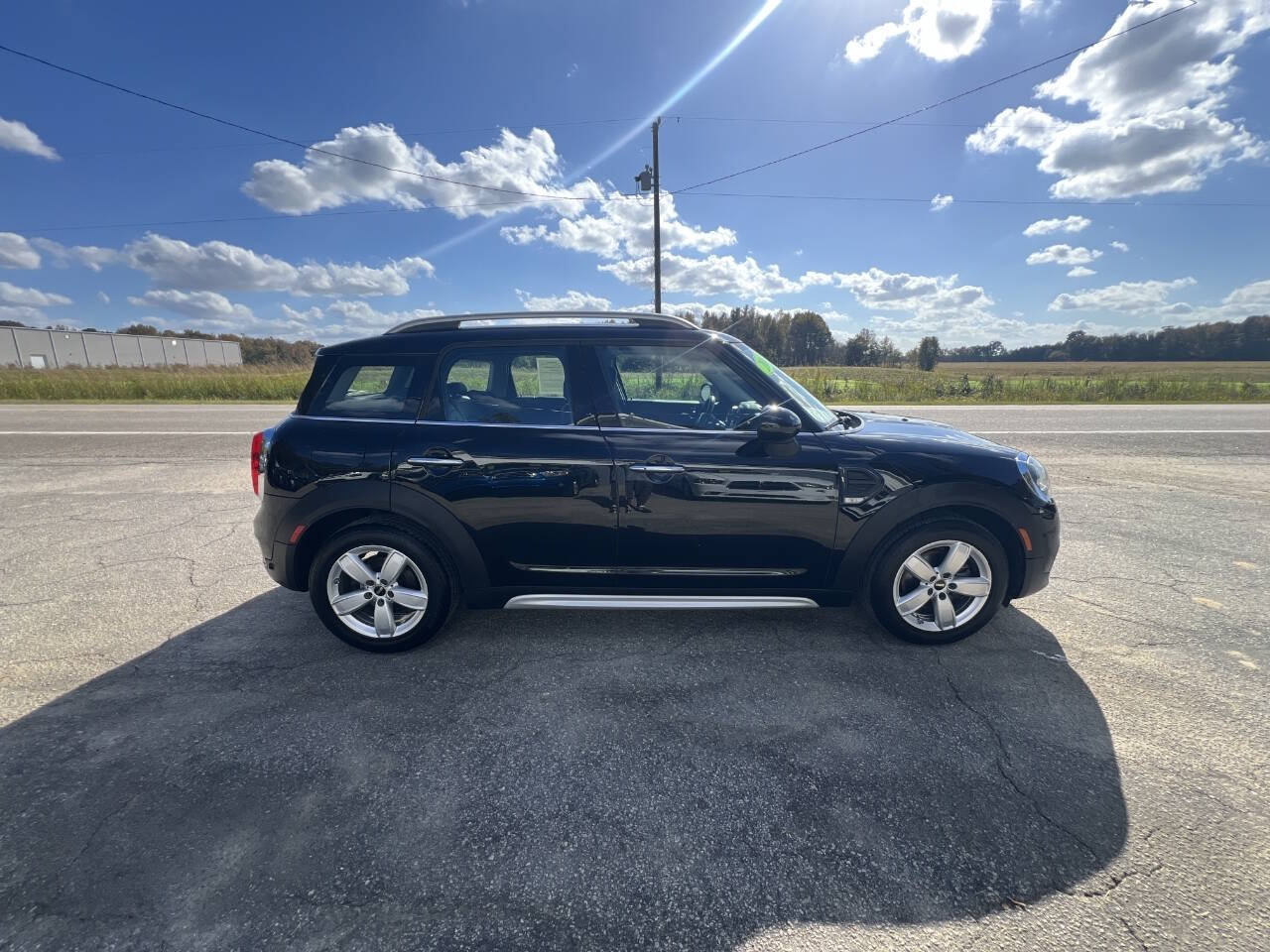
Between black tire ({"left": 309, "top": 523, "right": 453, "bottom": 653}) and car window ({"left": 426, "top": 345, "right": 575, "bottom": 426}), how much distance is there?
71 centimetres

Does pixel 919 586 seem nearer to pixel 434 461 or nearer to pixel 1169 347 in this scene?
pixel 434 461

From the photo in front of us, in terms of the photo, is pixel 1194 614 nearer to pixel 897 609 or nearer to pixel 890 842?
pixel 897 609

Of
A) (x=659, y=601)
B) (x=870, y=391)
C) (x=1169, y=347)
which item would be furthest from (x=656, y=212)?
(x=1169, y=347)

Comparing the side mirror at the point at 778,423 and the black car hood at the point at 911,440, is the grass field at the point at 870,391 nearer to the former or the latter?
the black car hood at the point at 911,440

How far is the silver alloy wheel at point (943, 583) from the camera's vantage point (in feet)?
10.0

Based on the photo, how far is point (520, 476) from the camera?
2.98 metres

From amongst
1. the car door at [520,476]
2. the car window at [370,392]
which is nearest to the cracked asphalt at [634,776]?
the car door at [520,476]

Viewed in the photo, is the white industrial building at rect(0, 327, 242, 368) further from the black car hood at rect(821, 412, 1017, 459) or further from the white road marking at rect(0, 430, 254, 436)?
the black car hood at rect(821, 412, 1017, 459)

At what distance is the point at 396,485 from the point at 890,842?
2669mm

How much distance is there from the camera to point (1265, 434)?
10.8m

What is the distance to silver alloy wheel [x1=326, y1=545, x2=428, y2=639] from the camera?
10.1ft

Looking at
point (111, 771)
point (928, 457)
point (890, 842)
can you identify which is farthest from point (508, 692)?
point (928, 457)

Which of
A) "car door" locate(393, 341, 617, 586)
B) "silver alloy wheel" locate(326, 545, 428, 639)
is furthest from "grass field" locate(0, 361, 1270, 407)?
"silver alloy wheel" locate(326, 545, 428, 639)

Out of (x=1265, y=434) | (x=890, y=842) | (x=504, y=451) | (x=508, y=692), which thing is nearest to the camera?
(x=890, y=842)
